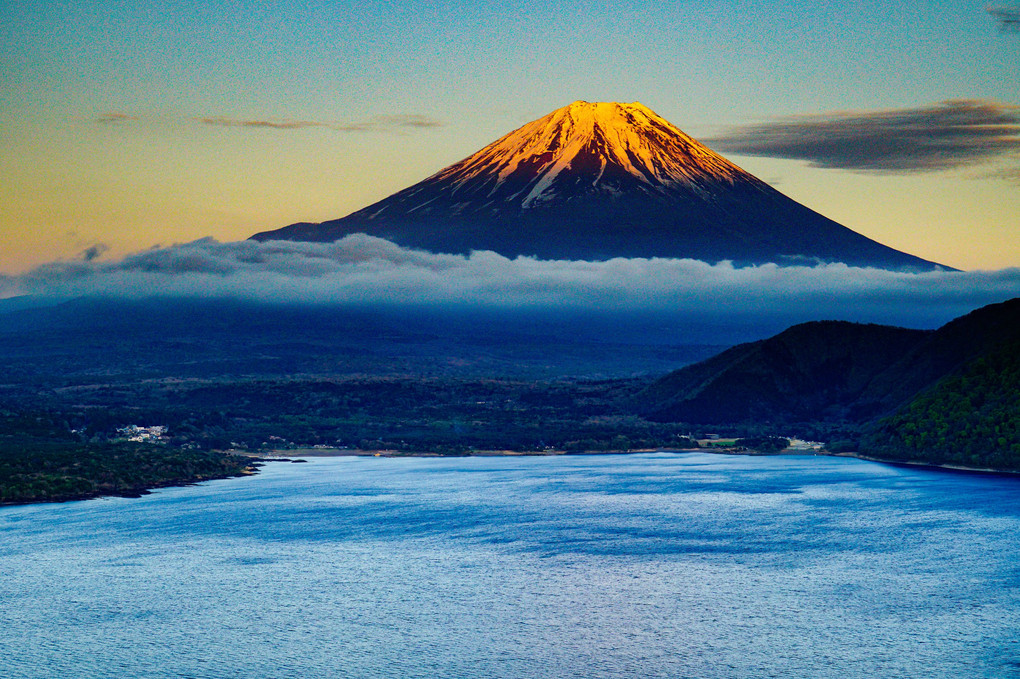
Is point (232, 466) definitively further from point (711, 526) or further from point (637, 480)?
point (711, 526)

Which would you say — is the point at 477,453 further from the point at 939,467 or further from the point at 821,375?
the point at 939,467

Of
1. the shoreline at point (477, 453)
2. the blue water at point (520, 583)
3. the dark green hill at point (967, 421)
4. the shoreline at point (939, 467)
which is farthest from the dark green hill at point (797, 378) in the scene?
the blue water at point (520, 583)

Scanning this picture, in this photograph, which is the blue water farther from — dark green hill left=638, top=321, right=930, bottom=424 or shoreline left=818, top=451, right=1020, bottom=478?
dark green hill left=638, top=321, right=930, bottom=424

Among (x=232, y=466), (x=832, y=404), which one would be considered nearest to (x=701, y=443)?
(x=832, y=404)

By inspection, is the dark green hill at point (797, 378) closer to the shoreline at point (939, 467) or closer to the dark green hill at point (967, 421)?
the shoreline at point (939, 467)

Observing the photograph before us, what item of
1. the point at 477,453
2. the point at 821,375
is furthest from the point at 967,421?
the point at 477,453
